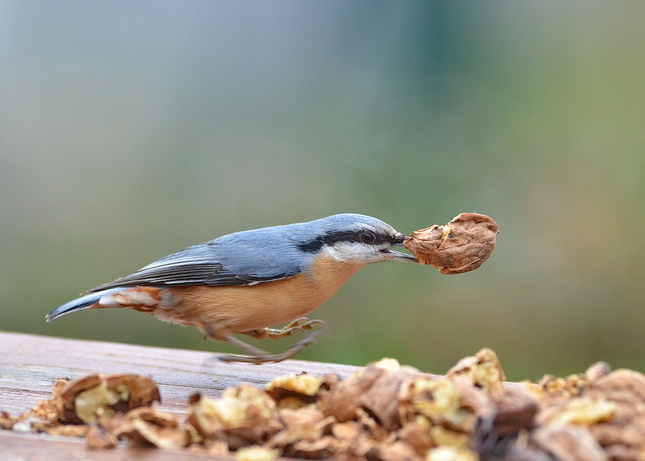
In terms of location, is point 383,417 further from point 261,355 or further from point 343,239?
point 343,239

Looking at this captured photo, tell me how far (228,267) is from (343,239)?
42 centimetres

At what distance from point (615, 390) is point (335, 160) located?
9.98 feet

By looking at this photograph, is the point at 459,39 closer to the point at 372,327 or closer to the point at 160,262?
the point at 372,327

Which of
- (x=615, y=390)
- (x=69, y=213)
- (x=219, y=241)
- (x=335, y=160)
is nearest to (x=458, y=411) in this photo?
(x=615, y=390)

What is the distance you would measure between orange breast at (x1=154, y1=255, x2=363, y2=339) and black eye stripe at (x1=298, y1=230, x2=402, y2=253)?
0.22 feet

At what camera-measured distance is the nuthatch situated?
260cm

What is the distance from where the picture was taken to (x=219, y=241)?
2857 millimetres

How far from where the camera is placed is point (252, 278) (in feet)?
8.65

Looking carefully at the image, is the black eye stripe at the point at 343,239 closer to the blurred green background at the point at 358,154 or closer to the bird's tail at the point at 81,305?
the bird's tail at the point at 81,305

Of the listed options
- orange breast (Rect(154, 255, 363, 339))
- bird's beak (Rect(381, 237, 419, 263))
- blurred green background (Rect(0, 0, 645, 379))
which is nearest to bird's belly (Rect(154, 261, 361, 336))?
orange breast (Rect(154, 255, 363, 339))

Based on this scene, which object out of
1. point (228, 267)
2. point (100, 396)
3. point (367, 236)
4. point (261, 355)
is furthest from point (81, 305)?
point (367, 236)

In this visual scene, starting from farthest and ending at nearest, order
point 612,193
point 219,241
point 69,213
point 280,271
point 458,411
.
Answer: point 69,213 < point 612,193 < point 219,241 < point 280,271 < point 458,411

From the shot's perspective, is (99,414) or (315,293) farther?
(315,293)

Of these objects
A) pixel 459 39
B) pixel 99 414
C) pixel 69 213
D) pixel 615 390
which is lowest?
pixel 99 414
